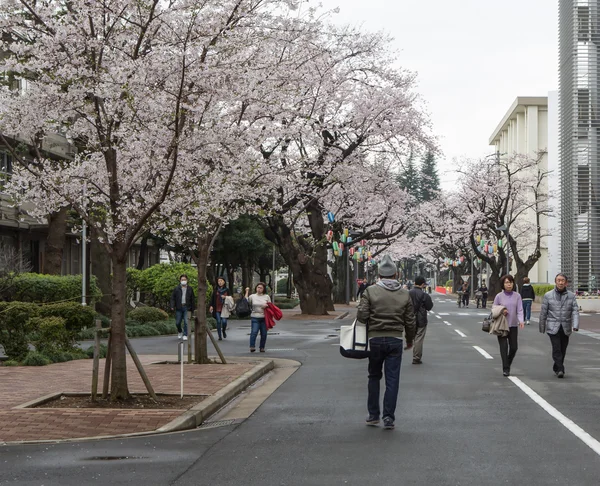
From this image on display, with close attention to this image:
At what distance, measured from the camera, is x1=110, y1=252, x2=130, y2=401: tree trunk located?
11.5 metres

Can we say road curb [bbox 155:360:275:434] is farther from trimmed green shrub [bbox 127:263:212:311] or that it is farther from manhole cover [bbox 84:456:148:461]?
trimmed green shrub [bbox 127:263:212:311]

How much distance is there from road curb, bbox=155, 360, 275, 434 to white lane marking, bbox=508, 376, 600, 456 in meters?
3.98

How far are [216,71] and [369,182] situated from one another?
2918 centimetres

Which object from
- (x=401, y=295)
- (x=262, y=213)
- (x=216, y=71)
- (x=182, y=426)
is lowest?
(x=182, y=426)

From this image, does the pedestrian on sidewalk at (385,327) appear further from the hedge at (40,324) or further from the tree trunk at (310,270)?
the tree trunk at (310,270)

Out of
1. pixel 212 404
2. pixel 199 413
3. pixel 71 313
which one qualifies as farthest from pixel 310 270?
pixel 199 413

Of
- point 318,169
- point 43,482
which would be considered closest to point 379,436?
point 43,482

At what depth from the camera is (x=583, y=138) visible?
179 ft

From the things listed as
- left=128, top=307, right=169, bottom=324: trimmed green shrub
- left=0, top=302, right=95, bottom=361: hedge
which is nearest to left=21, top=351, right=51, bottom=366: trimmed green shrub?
left=0, top=302, right=95, bottom=361: hedge

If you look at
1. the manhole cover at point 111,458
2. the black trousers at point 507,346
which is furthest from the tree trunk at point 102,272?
the manhole cover at point 111,458

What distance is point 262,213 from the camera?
667 inches

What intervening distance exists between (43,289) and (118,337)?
65.2ft

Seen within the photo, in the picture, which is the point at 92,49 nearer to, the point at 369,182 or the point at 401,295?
the point at 401,295

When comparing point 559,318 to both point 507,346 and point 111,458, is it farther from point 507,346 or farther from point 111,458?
point 111,458
